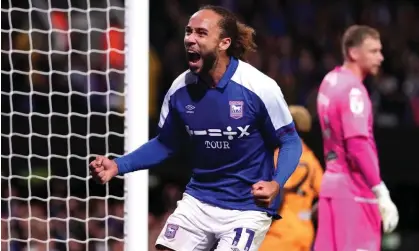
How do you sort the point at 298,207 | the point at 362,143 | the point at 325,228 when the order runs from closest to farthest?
the point at 362,143
the point at 325,228
the point at 298,207

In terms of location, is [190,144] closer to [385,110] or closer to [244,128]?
[244,128]

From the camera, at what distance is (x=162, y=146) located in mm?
6355

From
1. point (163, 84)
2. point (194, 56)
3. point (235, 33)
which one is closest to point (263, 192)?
point (194, 56)

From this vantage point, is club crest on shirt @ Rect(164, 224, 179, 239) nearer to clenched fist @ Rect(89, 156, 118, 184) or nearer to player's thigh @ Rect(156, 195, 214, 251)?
player's thigh @ Rect(156, 195, 214, 251)

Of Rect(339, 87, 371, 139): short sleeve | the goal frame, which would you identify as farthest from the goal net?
Rect(339, 87, 371, 139): short sleeve

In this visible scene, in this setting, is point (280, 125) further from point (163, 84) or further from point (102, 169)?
point (163, 84)

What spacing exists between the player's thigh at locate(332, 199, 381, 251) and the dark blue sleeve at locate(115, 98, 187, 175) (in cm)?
183

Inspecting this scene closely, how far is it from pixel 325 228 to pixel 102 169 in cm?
234

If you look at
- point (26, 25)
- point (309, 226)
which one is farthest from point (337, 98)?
point (26, 25)

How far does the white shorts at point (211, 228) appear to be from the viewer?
6004 mm

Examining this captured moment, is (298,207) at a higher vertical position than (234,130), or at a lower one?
lower

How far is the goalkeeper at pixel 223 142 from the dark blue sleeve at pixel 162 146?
0.03 meters

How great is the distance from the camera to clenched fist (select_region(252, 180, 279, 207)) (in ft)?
18.2

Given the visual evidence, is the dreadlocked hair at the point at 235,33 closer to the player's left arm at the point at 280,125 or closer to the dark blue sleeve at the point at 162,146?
the player's left arm at the point at 280,125
